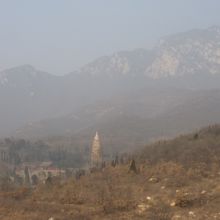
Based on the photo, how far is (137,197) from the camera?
126 ft

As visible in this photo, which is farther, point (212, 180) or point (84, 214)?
point (212, 180)

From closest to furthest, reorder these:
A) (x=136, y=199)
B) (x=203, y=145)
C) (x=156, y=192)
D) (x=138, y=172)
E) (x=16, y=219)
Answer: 1. (x=16, y=219)
2. (x=136, y=199)
3. (x=156, y=192)
4. (x=138, y=172)
5. (x=203, y=145)

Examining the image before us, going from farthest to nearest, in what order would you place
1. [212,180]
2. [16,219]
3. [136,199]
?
[212,180]
[136,199]
[16,219]

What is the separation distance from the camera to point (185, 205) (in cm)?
3288

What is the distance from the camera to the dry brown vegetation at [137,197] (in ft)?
104

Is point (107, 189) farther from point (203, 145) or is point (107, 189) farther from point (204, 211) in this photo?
point (203, 145)

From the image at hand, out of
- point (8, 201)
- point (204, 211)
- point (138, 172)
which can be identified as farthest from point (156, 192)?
point (138, 172)

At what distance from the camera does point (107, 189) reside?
144 feet

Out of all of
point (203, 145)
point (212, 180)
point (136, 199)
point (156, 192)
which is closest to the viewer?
point (136, 199)

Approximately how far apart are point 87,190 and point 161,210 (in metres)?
14.0

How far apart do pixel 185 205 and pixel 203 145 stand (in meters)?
36.8

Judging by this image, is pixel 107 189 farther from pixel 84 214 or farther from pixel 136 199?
pixel 84 214

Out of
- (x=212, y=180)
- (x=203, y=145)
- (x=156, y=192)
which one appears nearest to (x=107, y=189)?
(x=156, y=192)

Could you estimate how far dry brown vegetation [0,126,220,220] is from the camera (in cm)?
3176
